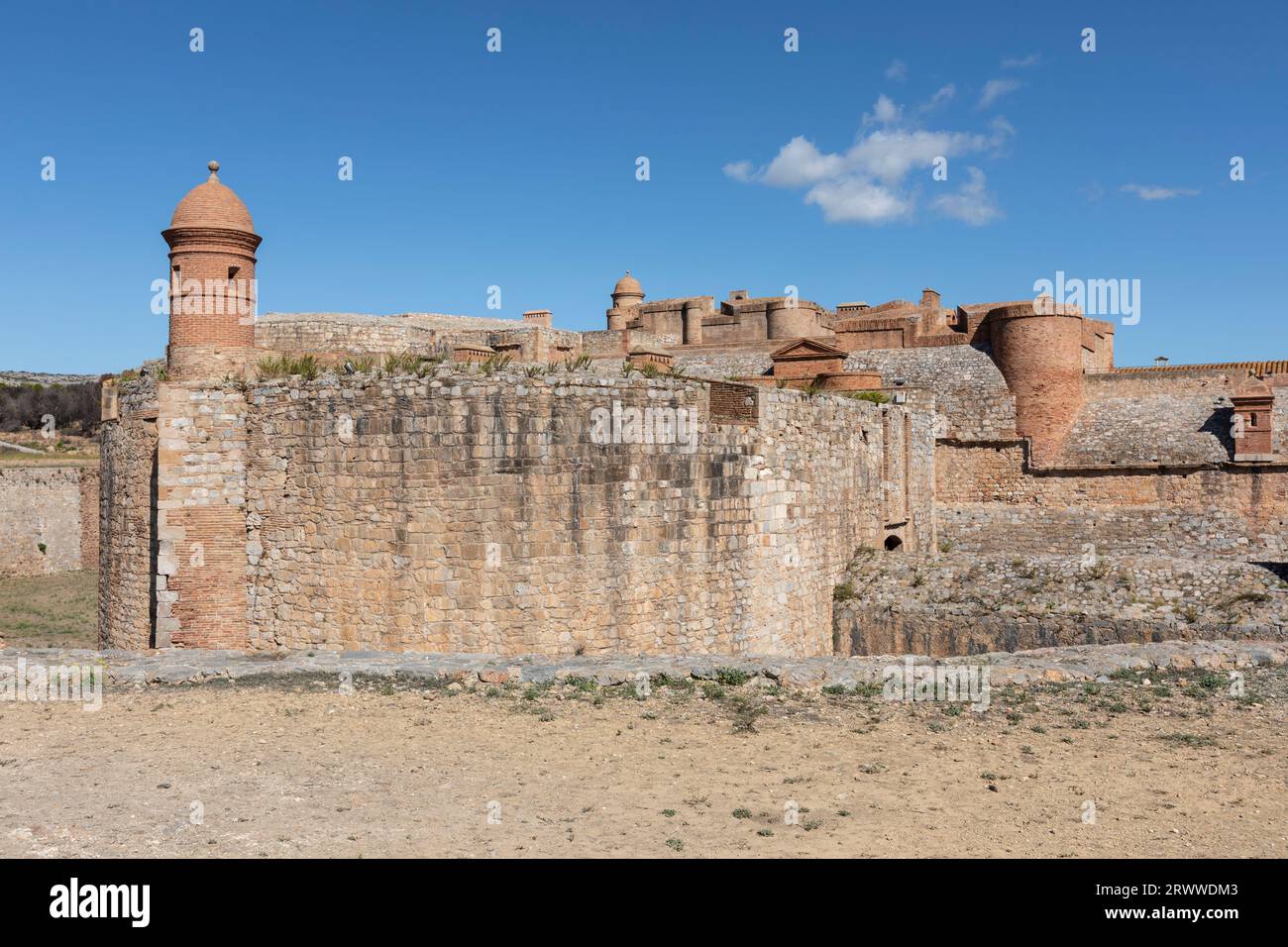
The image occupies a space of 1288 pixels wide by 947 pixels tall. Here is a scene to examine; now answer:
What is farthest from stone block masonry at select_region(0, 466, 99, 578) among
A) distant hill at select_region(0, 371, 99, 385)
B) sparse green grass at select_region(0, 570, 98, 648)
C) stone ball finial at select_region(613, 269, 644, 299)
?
distant hill at select_region(0, 371, 99, 385)

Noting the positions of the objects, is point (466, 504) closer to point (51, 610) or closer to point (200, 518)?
point (200, 518)

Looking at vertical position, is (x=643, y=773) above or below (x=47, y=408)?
below

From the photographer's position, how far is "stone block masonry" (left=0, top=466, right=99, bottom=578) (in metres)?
31.9

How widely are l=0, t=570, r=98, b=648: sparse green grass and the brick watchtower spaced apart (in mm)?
7073

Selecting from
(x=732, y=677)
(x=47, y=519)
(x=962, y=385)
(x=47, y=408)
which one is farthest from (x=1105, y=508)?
(x=47, y=408)

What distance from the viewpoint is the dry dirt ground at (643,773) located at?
5.41m

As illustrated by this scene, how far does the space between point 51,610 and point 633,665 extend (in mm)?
21385

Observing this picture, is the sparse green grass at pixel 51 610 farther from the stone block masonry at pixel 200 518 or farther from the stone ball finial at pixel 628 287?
the stone ball finial at pixel 628 287

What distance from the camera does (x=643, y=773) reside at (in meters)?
6.57

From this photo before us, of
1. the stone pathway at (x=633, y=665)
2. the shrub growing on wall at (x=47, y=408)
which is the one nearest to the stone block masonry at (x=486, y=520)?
the stone pathway at (x=633, y=665)

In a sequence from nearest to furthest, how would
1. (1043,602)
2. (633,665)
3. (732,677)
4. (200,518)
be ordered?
1. (732,677)
2. (633,665)
3. (200,518)
4. (1043,602)
